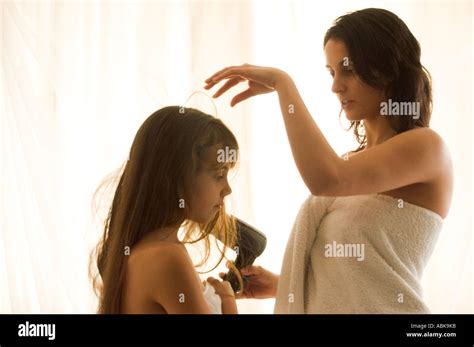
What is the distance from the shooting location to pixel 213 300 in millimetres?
855

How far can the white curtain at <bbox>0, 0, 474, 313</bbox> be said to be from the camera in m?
1.39

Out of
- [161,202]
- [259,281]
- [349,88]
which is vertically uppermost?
[349,88]

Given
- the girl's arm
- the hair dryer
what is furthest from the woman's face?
the girl's arm

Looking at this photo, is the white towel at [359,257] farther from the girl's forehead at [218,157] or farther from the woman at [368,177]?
the girl's forehead at [218,157]

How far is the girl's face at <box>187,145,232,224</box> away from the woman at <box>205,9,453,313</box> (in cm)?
10

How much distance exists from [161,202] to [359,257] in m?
0.28

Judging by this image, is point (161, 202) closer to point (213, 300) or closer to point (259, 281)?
point (213, 300)

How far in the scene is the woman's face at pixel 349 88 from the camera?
2.99 feet

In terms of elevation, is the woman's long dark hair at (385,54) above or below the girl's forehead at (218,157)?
above

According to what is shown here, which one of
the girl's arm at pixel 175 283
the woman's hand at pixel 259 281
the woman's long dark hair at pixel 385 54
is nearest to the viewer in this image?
the girl's arm at pixel 175 283

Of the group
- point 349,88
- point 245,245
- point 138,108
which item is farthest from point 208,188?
point 138,108

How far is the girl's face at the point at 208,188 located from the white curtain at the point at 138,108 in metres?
0.51

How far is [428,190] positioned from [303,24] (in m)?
0.69

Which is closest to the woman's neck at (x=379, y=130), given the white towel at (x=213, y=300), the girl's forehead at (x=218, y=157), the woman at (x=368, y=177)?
the woman at (x=368, y=177)
